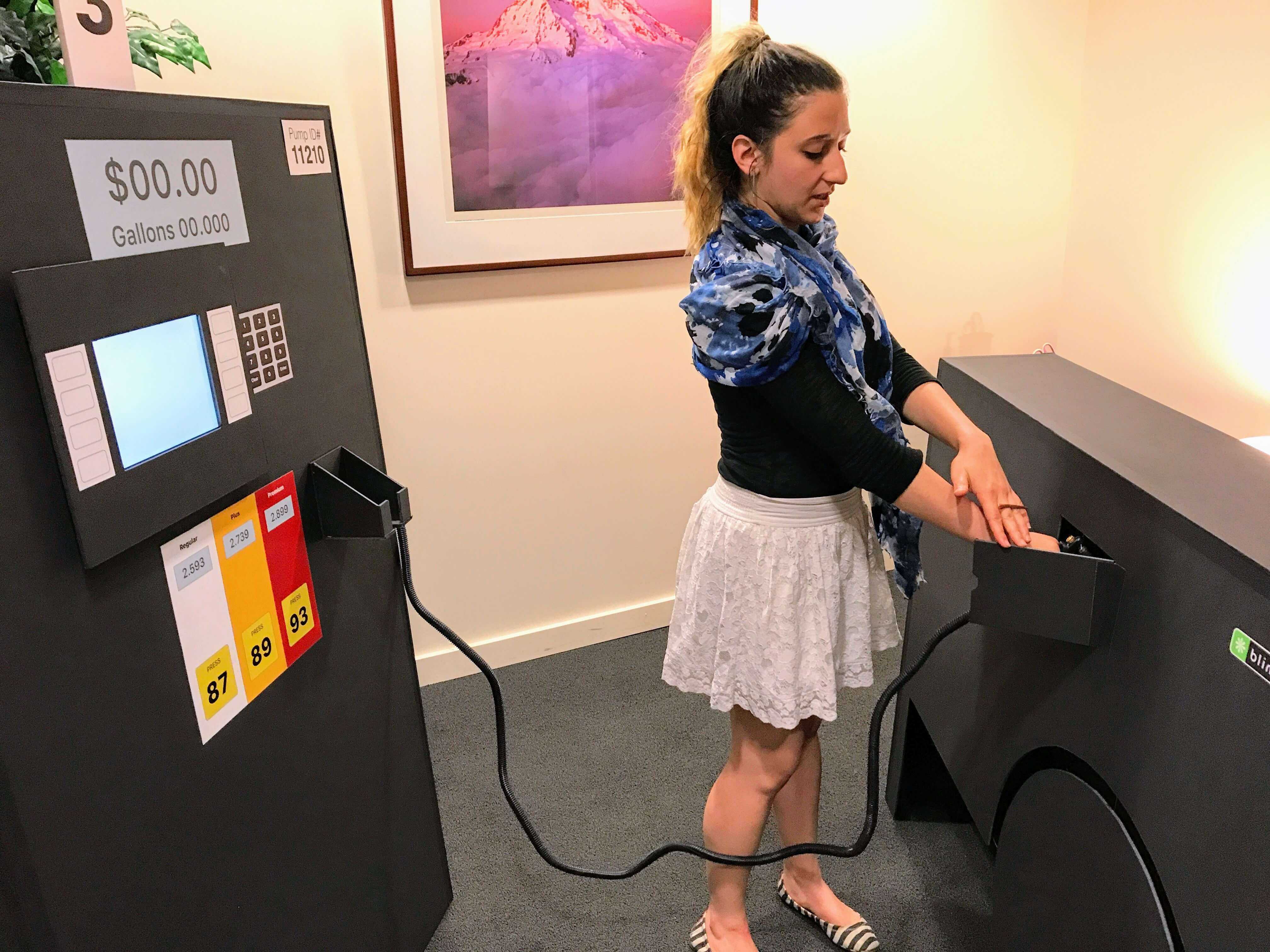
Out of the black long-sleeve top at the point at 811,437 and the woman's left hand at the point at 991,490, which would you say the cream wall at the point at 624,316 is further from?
the woman's left hand at the point at 991,490

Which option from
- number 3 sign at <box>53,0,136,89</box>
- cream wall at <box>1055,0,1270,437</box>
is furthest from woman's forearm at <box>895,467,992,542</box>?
cream wall at <box>1055,0,1270,437</box>

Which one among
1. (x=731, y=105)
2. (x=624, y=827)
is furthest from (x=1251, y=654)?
(x=624, y=827)

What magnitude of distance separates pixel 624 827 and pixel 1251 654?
1.33m

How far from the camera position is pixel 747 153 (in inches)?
46.1

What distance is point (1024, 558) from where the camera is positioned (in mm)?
1047

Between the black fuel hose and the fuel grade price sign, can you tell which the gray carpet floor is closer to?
the black fuel hose

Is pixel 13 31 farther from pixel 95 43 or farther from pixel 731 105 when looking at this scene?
pixel 731 105

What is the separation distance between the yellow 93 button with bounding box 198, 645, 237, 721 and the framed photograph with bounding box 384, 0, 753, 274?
120 cm

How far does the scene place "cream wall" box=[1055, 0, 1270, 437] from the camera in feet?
6.77

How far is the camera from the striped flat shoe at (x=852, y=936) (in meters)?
1.56

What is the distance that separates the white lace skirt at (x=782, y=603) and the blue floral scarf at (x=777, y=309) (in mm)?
177

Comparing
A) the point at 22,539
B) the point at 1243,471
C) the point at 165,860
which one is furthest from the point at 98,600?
the point at 1243,471

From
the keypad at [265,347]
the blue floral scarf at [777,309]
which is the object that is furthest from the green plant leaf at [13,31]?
the blue floral scarf at [777,309]

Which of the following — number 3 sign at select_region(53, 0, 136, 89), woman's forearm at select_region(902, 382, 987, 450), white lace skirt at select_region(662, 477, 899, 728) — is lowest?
white lace skirt at select_region(662, 477, 899, 728)
